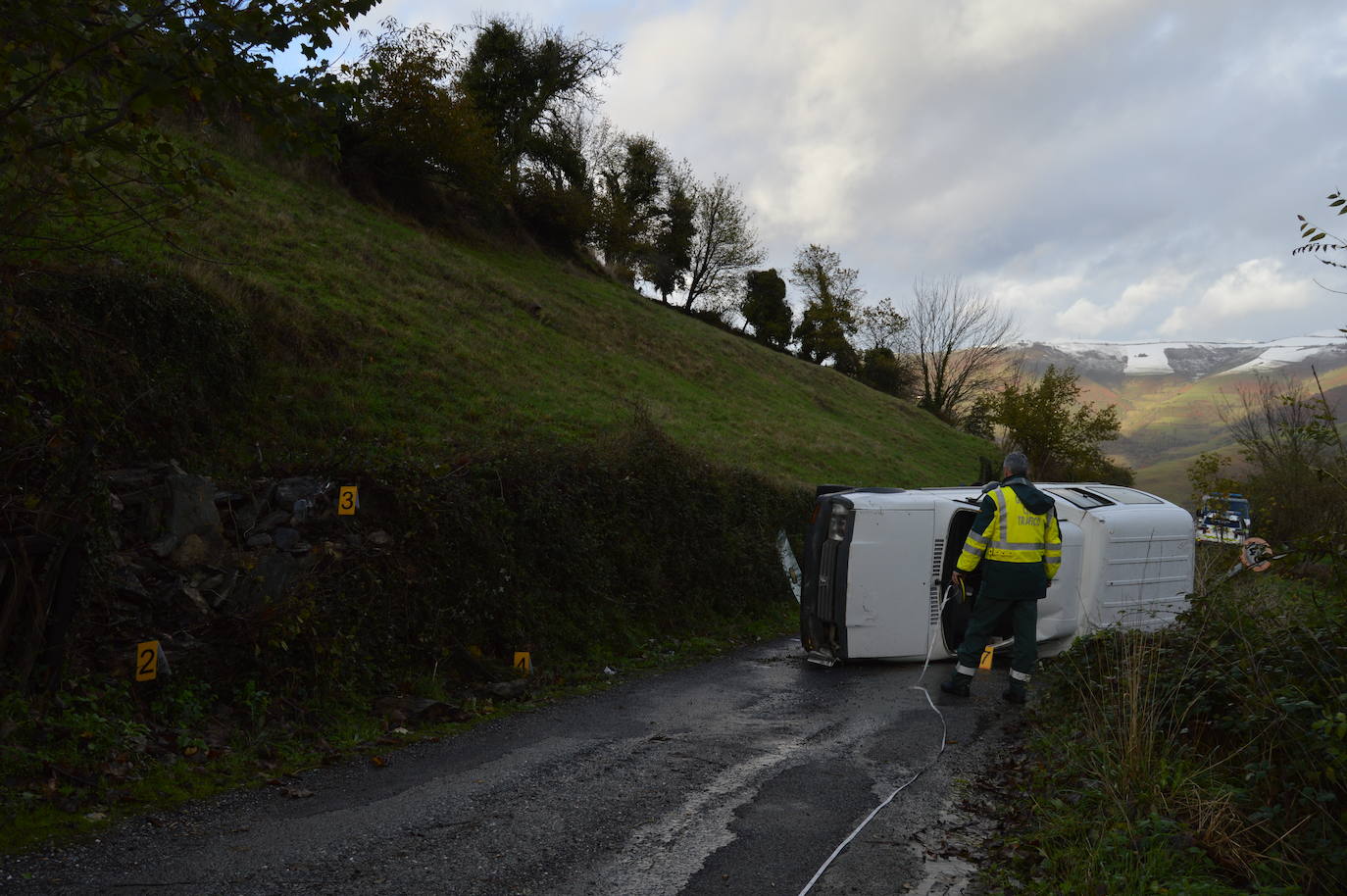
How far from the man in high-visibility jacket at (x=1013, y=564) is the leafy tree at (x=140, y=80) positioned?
6158 mm

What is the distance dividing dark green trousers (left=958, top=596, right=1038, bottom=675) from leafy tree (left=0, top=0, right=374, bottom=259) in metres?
6.55

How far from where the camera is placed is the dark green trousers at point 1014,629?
812 cm

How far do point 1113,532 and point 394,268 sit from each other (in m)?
18.0

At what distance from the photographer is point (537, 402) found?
17.2 meters

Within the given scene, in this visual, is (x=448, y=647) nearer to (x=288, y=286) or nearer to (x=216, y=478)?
(x=216, y=478)

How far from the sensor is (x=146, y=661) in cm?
611

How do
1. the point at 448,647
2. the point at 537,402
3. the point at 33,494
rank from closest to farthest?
the point at 33,494
the point at 448,647
the point at 537,402

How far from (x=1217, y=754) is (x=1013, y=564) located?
3.48 m

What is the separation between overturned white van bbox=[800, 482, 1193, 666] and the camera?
9.41 m

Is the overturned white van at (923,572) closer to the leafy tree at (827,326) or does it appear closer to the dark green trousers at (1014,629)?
the dark green trousers at (1014,629)

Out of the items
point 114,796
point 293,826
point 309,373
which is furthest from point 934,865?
point 309,373

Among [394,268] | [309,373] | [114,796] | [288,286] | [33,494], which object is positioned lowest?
[114,796]

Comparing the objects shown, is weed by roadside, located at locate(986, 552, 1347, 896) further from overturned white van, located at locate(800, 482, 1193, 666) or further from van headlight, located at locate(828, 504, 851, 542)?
van headlight, located at locate(828, 504, 851, 542)

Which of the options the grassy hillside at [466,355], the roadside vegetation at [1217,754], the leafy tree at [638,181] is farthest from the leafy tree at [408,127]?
the roadside vegetation at [1217,754]
